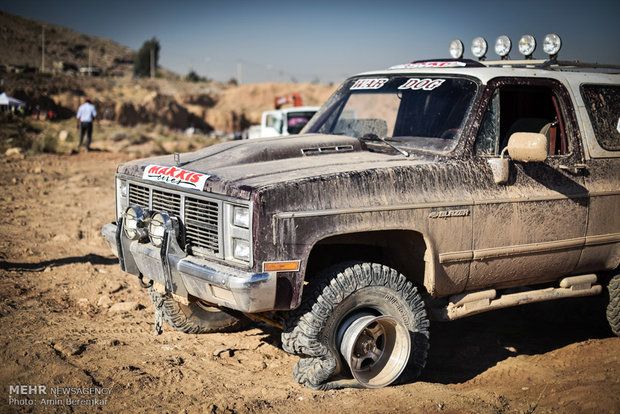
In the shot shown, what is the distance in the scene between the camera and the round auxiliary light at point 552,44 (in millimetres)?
5227

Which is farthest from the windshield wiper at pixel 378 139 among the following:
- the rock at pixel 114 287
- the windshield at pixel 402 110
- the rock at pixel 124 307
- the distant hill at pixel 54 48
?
the distant hill at pixel 54 48

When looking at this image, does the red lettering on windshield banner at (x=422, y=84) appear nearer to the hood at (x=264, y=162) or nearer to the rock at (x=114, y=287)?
the hood at (x=264, y=162)

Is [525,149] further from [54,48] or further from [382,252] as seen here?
[54,48]

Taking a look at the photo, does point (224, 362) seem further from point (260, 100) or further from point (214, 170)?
point (260, 100)

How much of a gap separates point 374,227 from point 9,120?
20070 millimetres

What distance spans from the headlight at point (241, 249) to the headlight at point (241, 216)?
0.10m

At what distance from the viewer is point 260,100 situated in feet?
152

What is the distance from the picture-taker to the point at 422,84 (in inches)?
184

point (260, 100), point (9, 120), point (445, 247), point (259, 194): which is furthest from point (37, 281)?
point (260, 100)

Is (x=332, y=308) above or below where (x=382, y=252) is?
below

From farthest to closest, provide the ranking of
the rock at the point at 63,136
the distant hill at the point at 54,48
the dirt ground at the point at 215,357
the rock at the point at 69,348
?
the distant hill at the point at 54,48 < the rock at the point at 63,136 < the rock at the point at 69,348 < the dirt ground at the point at 215,357

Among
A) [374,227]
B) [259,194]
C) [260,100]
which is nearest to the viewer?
[259,194]

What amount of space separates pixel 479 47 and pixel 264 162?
2.78 metres

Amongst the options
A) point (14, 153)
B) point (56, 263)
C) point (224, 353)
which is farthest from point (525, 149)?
point (14, 153)
